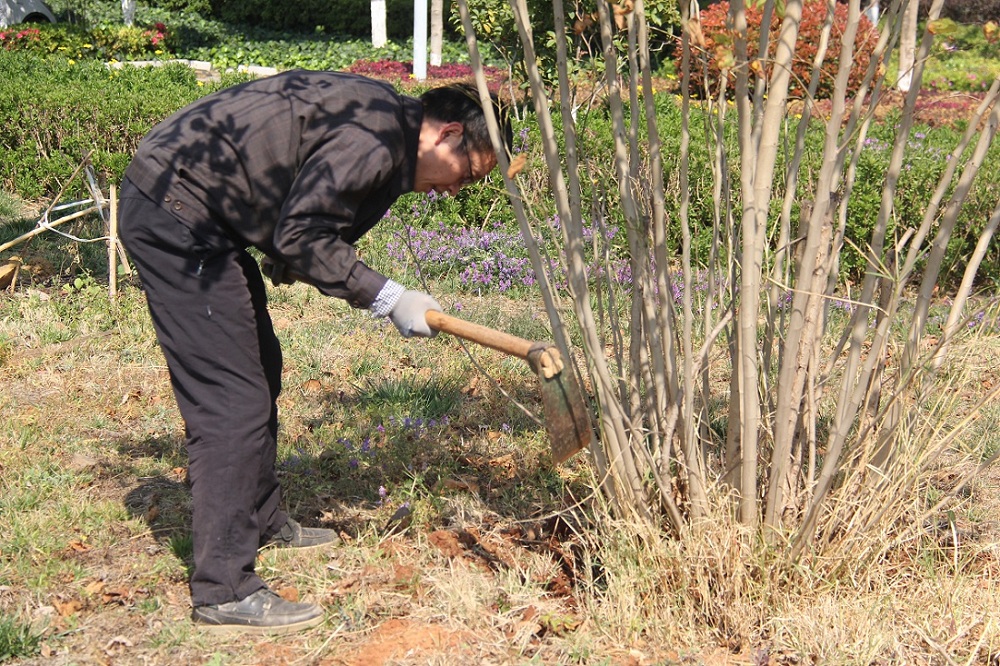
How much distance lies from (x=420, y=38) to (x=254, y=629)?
1308 centimetres

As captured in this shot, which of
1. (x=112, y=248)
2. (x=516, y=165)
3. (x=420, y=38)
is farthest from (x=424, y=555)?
(x=420, y=38)

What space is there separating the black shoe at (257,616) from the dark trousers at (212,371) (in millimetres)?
30

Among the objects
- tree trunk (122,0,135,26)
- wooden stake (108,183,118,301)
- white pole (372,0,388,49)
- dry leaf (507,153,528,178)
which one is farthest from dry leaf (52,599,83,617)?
tree trunk (122,0,135,26)

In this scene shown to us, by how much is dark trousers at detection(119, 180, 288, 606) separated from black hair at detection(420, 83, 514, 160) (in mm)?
701

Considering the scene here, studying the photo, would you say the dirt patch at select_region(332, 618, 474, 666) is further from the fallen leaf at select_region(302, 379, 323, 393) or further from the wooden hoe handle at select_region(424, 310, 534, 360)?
the fallen leaf at select_region(302, 379, 323, 393)

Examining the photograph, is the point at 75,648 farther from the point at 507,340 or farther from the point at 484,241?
the point at 484,241

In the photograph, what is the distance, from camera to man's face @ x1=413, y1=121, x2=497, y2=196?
297 cm

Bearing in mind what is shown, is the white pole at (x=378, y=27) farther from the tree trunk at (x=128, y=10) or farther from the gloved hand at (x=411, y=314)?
the gloved hand at (x=411, y=314)

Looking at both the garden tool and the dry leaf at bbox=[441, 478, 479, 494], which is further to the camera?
the dry leaf at bbox=[441, 478, 479, 494]

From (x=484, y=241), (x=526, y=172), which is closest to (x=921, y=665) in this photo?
(x=526, y=172)

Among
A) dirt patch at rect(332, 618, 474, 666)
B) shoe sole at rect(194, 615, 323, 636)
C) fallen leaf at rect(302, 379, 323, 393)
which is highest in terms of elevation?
dirt patch at rect(332, 618, 474, 666)

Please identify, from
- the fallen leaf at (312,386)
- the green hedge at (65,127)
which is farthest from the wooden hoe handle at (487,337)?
the green hedge at (65,127)

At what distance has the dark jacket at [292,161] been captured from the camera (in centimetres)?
277

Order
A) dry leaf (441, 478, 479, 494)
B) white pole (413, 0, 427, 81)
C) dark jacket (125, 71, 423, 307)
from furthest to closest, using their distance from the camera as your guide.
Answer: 1. white pole (413, 0, 427, 81)
2. dry leaf (441, 478, 479, 494)
3. dark jacket (125, 71, 423, 307)
